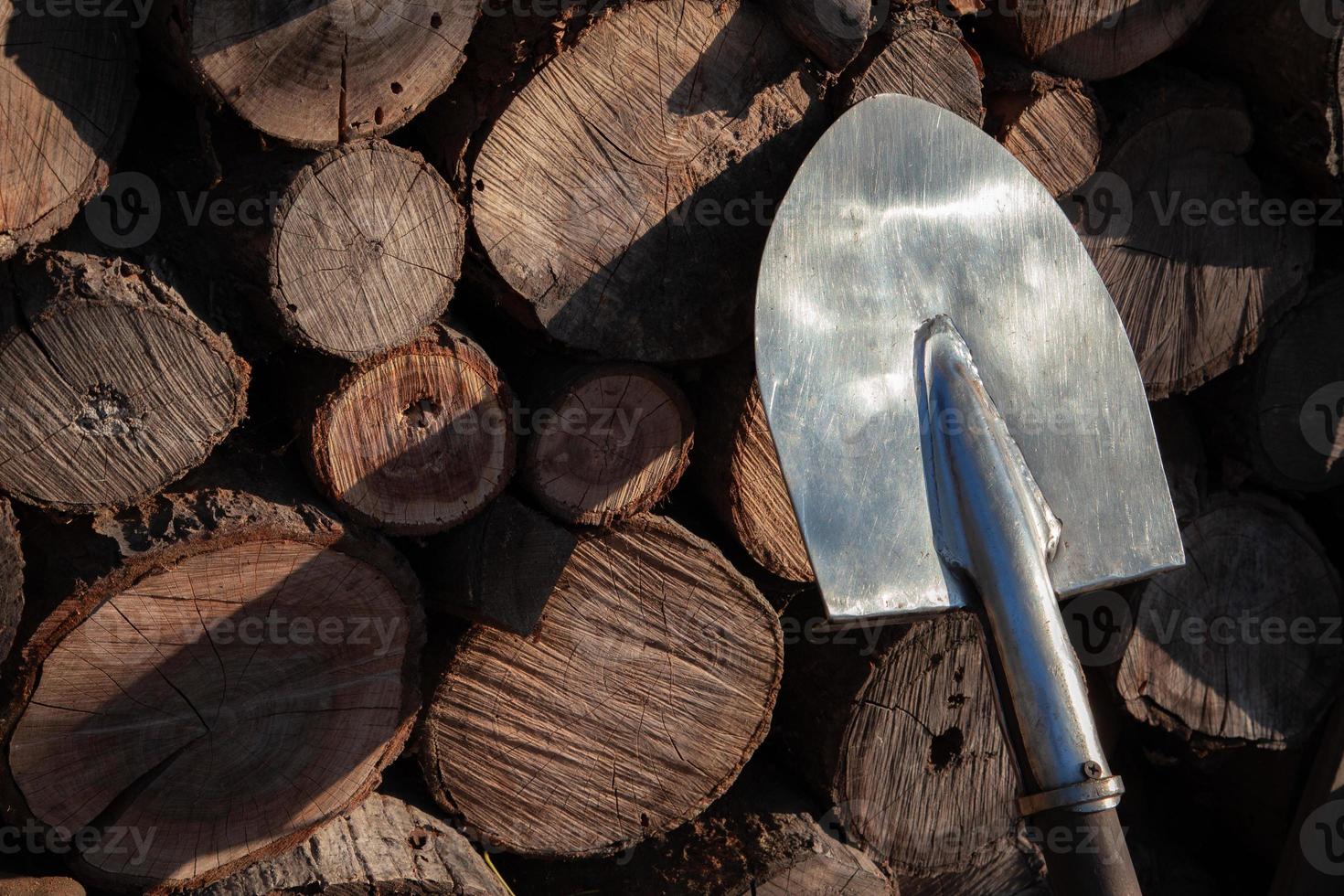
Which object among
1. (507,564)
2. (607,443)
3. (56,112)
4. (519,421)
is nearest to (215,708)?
(507,564)

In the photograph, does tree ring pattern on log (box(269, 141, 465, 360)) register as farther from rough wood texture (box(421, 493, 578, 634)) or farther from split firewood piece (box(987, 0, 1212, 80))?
split firewood piece (box(987, 0, 1212, 80))

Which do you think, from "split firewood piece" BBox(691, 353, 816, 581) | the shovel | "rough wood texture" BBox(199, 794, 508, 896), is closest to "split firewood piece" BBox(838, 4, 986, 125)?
the shovel

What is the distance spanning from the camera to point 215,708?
1989 mm

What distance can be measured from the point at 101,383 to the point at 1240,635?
9.02ft

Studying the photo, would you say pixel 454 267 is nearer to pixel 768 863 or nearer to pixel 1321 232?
pixel 768 863

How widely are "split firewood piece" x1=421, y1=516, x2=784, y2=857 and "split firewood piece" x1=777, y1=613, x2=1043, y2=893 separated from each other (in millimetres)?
235

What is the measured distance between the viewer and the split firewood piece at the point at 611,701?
2264mm

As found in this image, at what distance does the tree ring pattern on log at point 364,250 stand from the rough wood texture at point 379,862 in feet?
3.13

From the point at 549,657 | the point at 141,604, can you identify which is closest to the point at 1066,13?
the point at 549,657

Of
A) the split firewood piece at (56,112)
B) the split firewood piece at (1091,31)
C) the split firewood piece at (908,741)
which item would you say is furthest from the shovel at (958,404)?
the split firewood piece at (56,112)

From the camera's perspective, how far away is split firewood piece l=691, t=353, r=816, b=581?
2.28 metres

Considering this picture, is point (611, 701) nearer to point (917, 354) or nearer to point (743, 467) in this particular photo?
point (743, 467)

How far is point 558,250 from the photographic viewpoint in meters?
2.05

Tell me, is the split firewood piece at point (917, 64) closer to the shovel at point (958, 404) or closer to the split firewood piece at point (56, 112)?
the shovel at point (958, 404)
